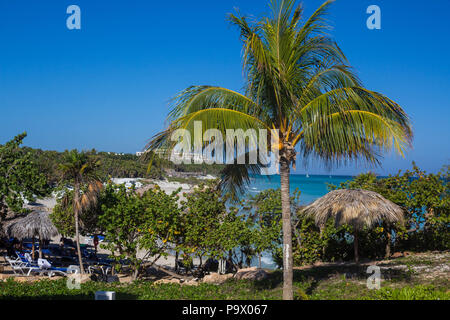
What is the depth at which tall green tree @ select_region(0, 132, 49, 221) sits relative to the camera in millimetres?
13000

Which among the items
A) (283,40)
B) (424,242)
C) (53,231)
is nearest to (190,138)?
(283,40)

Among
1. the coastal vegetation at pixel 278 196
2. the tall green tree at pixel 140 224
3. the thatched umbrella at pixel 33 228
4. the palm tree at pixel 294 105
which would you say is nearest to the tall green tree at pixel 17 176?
the coastal vegetation at pixel 278 196

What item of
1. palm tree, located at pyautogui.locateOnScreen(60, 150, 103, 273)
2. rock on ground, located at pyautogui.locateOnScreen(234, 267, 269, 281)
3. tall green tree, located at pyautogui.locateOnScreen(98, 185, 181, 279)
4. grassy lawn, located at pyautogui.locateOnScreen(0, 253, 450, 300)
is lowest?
rock on ground, located at pyautogui.locateOnScreen(234, 267, 269, 281)

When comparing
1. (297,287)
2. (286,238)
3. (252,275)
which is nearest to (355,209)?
(297,287)

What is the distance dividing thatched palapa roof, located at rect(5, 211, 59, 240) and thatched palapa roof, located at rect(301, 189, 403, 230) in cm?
1067

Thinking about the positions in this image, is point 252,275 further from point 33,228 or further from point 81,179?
point 33,228

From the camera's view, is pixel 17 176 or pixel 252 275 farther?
pixel 17 176

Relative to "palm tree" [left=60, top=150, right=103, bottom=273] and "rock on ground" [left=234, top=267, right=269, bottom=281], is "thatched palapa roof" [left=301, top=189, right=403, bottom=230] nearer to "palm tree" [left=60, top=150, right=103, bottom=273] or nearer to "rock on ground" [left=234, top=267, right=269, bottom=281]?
"rock on ground" [left=234, top=267, right=269, bottom=281]

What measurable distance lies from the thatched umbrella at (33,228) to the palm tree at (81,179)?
4305mm

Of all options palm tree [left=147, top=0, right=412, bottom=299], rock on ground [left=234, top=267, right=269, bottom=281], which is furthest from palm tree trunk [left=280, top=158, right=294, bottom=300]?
rock on ground [left=234, top=267, right=269, bottom=281]

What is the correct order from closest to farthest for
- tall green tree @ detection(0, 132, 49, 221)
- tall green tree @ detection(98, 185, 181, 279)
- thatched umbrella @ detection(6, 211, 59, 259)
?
tall green tree @ detection(98, 185, 181, 279), tall green tree @ detection(0, 132, 49, 221), thatched umbrella @ detection(6, 211, 59, 259)

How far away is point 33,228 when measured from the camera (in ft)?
49.1

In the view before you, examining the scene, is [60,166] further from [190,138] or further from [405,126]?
[405,126]

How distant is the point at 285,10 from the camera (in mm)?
6227
